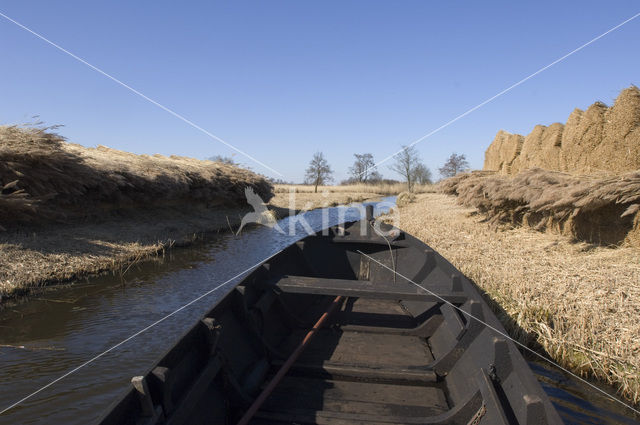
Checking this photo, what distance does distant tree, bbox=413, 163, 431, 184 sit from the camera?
2211 inches

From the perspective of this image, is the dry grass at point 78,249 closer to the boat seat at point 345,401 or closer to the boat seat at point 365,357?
the boat seat at point 365,357

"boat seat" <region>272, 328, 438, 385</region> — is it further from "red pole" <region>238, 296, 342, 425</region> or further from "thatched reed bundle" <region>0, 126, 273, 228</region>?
"thatched reed bundle" <region>0, 126, 273, 228</region>

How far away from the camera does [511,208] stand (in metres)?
10.1

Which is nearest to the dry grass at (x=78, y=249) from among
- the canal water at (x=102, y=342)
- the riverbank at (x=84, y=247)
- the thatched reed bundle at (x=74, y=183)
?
the riverbank at (x=84, y=247)

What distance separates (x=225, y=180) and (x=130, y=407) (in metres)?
A: 20.8

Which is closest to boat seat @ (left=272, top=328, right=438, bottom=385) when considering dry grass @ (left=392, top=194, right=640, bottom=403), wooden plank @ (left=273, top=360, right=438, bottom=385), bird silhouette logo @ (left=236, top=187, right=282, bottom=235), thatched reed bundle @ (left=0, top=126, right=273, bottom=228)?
wooden plank @ (left=273, top=360, right=438, bottom=385)

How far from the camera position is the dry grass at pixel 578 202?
6.43 m

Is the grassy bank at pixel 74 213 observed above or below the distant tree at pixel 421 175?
below

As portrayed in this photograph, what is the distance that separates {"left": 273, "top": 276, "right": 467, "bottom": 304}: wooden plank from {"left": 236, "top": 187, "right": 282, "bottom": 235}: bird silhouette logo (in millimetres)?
16449

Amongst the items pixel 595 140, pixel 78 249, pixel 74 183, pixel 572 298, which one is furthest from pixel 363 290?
pixel 74 183

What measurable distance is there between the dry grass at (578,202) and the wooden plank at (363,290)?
4.32 m

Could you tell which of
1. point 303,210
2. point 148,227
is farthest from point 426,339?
point 303,210

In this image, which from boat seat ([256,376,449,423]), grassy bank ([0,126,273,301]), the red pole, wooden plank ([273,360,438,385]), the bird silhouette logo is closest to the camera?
the red pole

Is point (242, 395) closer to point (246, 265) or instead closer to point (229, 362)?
point (229, 362)
